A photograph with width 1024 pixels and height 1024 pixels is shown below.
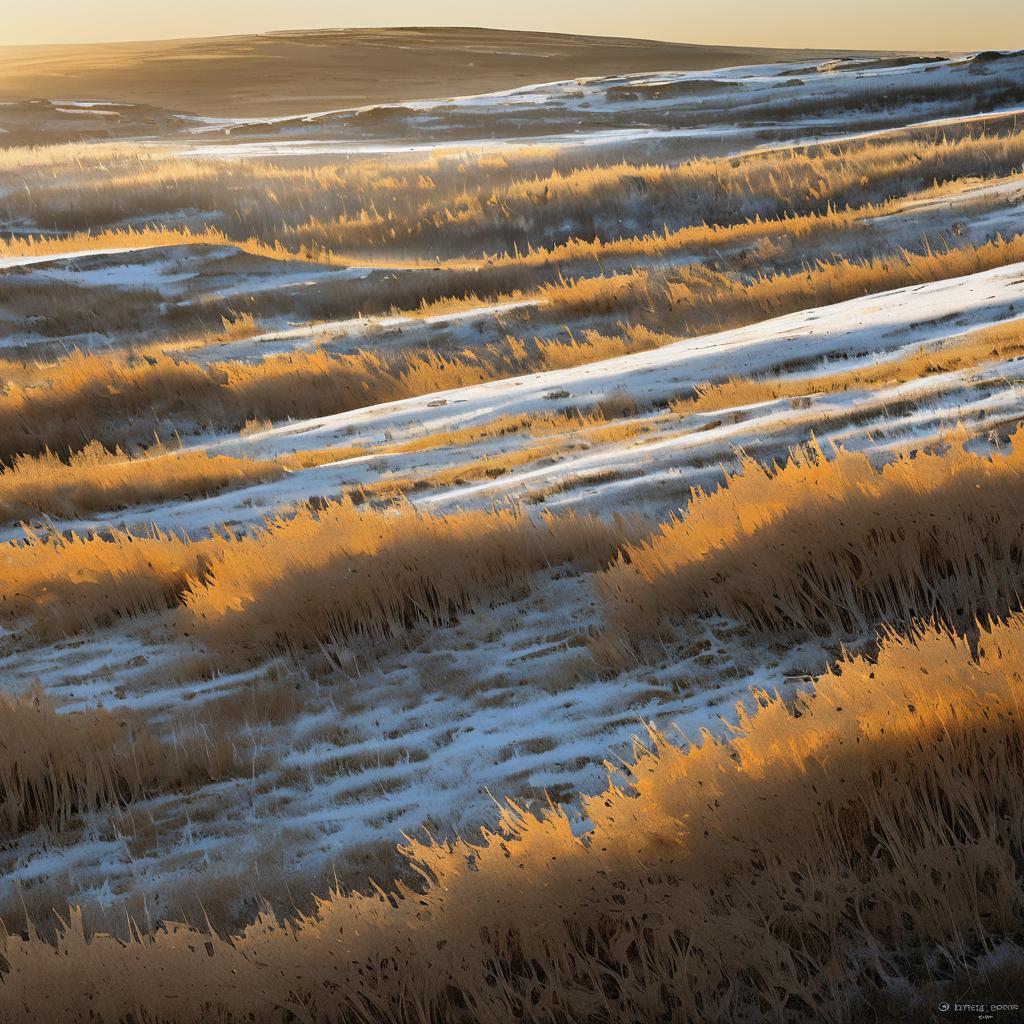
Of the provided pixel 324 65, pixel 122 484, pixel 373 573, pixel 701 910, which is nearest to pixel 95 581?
pixel 373 573

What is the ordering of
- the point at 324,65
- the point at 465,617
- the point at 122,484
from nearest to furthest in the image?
the point at 465,617 → the point at 122,484 → the point at 324,65

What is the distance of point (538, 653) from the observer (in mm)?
4977

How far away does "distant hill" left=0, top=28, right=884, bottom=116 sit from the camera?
76750 mm

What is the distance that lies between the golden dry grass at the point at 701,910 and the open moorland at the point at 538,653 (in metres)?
0.01

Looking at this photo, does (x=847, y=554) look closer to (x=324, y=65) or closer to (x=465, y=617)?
(x=465, y=617)

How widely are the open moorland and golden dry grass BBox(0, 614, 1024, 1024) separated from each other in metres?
0.01

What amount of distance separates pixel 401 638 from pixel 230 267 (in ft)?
50.4

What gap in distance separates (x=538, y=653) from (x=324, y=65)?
333ft

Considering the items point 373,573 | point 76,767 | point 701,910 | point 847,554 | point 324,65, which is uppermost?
point 324,65

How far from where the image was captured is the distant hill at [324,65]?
7675 cm

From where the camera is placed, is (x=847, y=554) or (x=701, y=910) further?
(x=847, y=554)

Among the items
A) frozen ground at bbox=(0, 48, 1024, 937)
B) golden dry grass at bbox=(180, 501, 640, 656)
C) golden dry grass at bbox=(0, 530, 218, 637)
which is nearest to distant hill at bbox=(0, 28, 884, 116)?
frozen ground at bbox=(0, 48, 1024, 937)

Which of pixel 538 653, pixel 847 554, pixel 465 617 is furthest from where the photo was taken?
pixel 465 617

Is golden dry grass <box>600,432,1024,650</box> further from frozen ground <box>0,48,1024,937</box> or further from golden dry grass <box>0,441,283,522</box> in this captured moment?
golden dry grass <box>0,441,283,522</box>
